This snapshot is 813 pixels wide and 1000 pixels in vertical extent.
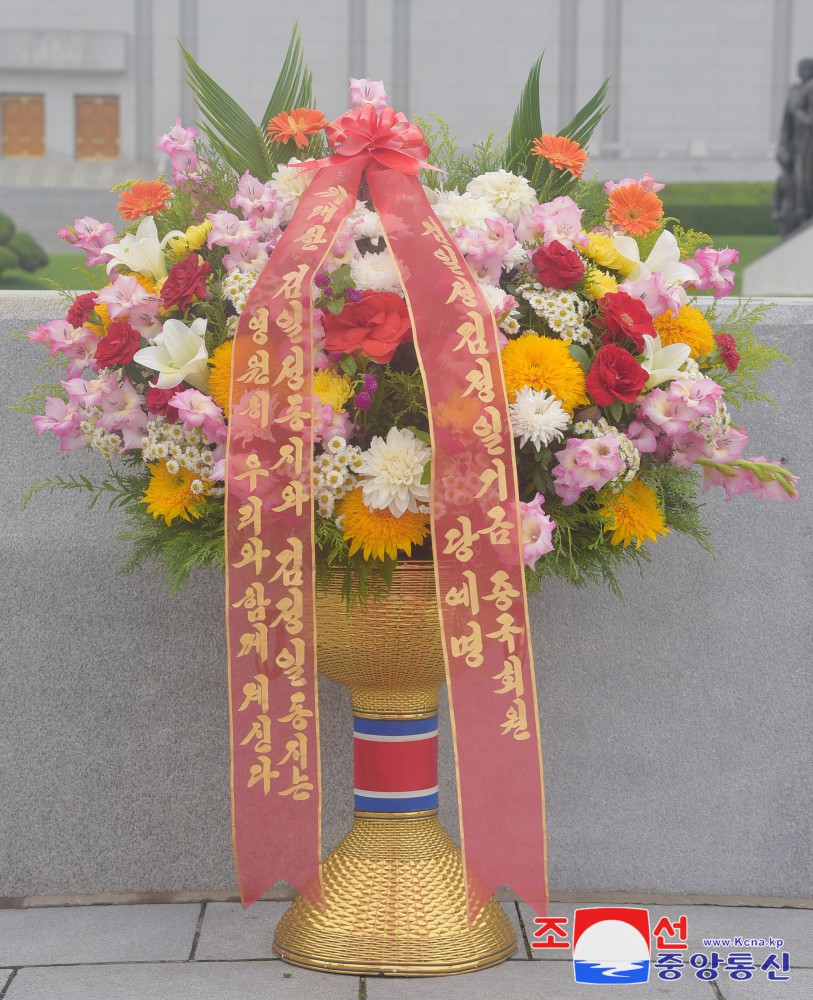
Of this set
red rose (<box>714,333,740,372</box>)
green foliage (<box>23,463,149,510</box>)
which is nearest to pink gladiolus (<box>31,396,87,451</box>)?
green foliage (<box>23,463,149,510</box>)

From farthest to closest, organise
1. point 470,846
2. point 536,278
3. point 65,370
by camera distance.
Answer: point 65,370, point 536,278, point 470,846

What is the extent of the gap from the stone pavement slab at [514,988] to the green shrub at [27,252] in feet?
50.2

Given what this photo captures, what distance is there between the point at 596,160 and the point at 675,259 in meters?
19.8

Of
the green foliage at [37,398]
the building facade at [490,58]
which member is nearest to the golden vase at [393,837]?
the green foliage at [37,398]

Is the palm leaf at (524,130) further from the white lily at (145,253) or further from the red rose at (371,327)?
the white lily at (145,253)

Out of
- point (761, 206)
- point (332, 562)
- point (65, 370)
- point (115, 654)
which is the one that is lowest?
point (115, 654)

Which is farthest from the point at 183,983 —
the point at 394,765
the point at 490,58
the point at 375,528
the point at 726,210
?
the point at 490,58

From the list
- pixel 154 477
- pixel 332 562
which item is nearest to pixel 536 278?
pixel 332 562

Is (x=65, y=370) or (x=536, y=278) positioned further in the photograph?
(x=65, y=370)

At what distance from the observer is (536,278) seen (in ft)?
7.76

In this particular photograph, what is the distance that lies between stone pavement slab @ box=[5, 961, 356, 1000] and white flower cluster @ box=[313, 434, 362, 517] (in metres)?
0.94

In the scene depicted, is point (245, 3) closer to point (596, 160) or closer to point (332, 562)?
point (596, 160)

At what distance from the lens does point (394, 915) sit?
7.86ft

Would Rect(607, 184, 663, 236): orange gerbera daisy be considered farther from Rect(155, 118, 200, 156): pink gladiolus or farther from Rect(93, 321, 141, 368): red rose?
Rect(93, 321, 141, 368): red rose
